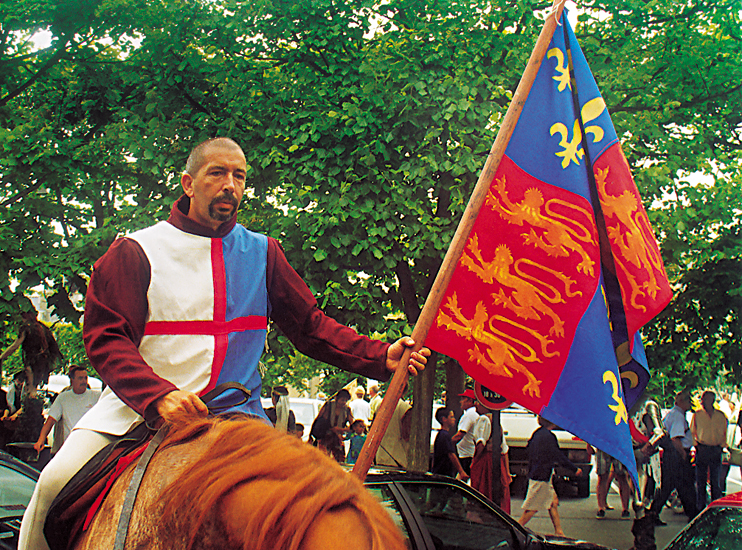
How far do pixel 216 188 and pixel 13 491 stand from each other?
389 centimetres

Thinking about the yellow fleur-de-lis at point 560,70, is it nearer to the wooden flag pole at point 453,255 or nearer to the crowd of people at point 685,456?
the wooden flag pole at point 453,255

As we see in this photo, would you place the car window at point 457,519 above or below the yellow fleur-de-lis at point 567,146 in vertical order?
below

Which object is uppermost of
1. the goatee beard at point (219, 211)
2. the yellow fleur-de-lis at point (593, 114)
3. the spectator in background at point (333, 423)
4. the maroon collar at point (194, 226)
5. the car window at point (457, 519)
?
the yellow fleur-de-lis at point (593, 114)

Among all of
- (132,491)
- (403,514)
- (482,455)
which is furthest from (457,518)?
(482,455)

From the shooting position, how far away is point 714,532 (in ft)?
13.3

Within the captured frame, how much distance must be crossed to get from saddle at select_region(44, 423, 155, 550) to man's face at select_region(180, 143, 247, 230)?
2.44ft

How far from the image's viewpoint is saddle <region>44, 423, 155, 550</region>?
1529 mm

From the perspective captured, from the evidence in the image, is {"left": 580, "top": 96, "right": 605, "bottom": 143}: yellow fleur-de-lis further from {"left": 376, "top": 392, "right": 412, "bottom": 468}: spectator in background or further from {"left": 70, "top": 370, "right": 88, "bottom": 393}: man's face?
{"left": 70, "top": 370, "right": 88, "bottom": 393}: man's face

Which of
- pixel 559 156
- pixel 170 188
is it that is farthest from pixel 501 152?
pixel 170 188

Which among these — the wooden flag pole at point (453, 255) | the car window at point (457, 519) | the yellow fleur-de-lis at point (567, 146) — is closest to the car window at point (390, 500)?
the car window at point (457, 519)

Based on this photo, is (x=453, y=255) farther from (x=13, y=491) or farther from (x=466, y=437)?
(x=466, y=437)

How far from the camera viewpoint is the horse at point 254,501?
0.83 metres

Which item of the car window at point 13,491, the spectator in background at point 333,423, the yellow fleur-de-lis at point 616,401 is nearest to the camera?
the yellow fleur-de-lis at point 616,401

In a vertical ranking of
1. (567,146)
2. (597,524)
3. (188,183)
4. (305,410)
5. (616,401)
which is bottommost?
(597,524)
